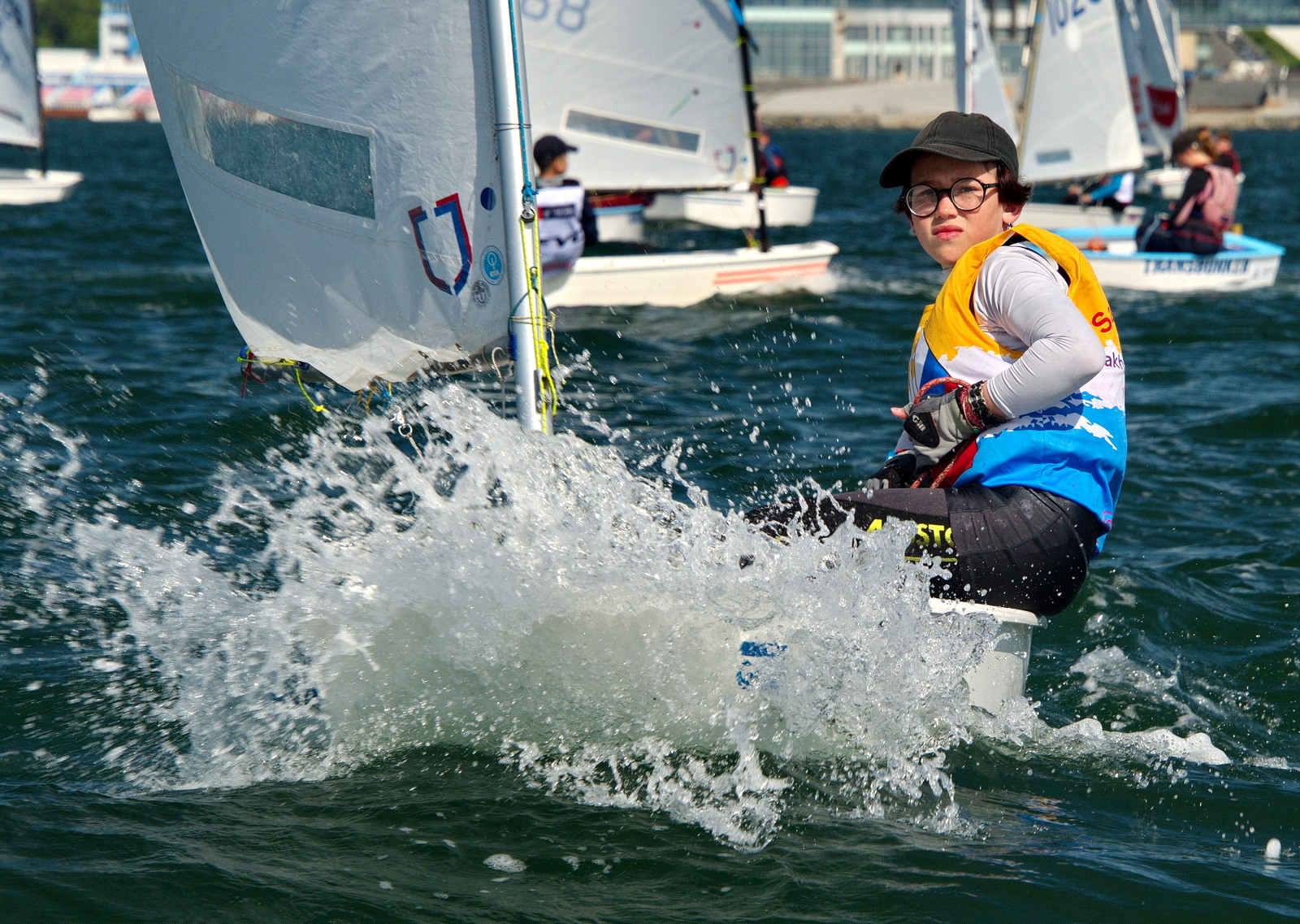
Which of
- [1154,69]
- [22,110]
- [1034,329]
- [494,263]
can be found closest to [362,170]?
[494,263]

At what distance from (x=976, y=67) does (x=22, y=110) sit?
13.6 metres

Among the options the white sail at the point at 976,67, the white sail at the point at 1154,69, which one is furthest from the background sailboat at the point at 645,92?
the white sail at the point at 1154,69

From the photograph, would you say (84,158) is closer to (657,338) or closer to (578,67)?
(578,67)

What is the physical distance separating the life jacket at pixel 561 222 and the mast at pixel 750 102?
88.1 inches

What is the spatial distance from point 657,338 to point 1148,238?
6.03m

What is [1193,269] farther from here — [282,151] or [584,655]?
[584,655]

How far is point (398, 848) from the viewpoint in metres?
2.76

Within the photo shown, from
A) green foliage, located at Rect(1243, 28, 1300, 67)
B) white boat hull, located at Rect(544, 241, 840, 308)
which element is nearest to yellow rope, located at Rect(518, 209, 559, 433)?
white boat hull, located at Rect(544, 241, 840, 308)

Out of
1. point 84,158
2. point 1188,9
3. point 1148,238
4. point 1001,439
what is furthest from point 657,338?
point 1188,9

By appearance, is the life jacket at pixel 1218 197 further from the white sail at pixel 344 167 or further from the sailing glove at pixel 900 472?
the white sail at pixel 344 167

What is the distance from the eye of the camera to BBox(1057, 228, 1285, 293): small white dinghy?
1259 centimetres

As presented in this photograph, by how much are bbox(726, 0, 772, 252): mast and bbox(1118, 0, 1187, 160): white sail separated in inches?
431

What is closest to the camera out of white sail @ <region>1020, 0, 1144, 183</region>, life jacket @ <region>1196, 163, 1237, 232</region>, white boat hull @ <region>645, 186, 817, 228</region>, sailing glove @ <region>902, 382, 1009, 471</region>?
sailing glove @ <region>902, 382, 1009, 471</region>

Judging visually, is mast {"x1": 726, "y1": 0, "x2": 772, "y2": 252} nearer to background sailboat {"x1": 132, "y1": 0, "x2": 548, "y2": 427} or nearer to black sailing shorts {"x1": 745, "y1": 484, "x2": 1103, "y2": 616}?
background sailboat {"x1": 132, "y1": 0, "x2": 548, "y2": 427}
